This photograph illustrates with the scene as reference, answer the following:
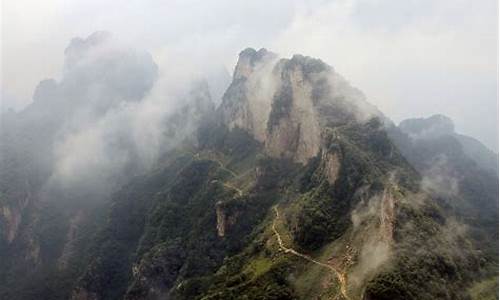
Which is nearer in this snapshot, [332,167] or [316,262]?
[316,262]

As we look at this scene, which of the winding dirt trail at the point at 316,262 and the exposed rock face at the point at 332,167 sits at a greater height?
the exposed rock face at the point at 332,167

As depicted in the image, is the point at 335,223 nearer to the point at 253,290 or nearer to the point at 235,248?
the point at 253,290

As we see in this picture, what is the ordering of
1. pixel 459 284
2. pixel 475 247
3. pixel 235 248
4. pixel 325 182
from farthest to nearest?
pixel 235 248 < pixel 325 182 < pixel 475 247 < pixel 459 284

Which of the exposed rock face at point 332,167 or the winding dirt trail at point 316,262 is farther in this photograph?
the exposed rock face at point 332,167

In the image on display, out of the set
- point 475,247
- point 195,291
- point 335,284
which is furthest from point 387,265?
point 195,291

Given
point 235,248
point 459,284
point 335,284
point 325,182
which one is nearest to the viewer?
point 459,284

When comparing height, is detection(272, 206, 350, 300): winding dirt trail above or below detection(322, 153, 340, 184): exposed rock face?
below

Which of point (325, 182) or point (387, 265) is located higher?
point (325, 182)

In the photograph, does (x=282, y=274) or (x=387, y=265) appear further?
(x=282, y=274)

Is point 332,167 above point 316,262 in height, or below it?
above

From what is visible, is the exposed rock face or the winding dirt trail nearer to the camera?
the winding dirt trail

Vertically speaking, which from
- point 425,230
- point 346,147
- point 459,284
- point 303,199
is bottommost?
point 459,284
